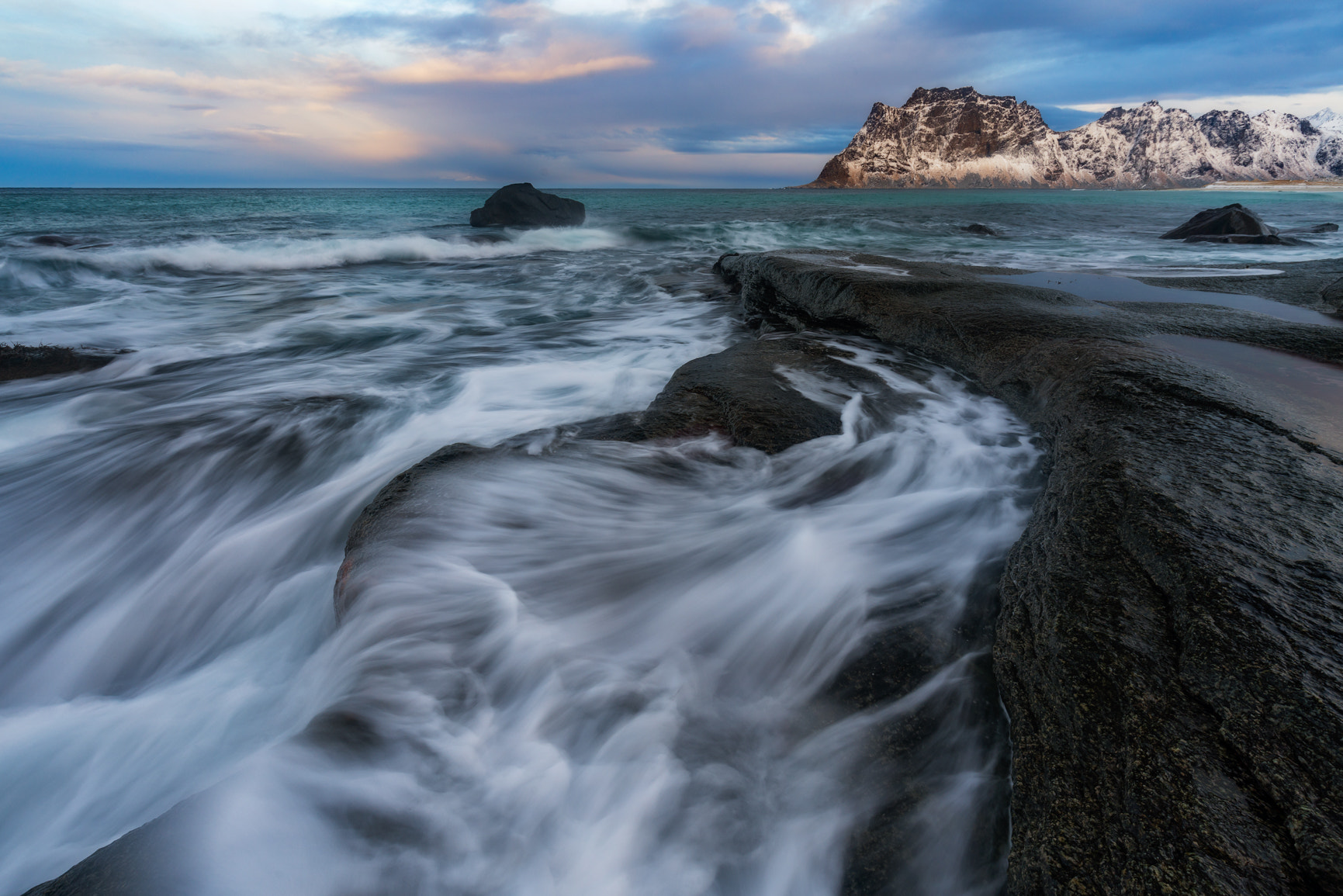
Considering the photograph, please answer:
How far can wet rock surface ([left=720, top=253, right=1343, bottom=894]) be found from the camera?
0.94 m

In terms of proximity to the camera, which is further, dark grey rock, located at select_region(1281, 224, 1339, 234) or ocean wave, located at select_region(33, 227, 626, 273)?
dark grey rock, located at select_region(1281, 224, 1339, 234)

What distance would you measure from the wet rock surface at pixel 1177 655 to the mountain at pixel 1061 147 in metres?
151

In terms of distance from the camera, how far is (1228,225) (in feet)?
42.1

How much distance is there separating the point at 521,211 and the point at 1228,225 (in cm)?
1916

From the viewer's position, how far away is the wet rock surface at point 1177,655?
943 mm

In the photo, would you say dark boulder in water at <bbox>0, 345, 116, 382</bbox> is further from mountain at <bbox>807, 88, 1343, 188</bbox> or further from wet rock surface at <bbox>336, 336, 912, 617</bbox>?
mountain at <bbox>807, 88, 1343, 188</bbox>

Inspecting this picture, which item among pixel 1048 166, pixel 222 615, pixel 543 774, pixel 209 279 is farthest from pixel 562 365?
pixel 1048 166

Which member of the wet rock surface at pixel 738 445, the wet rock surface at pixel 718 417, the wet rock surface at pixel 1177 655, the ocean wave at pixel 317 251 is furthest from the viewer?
the ocean wave at pixel 317 251

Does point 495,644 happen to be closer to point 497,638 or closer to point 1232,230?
point 497,638

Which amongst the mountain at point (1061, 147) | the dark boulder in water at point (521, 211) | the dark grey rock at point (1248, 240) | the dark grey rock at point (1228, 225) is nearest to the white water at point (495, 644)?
the dark grey rock at point (1248, 240)

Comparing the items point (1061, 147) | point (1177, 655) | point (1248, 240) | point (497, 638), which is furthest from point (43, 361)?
point (1061, 147)

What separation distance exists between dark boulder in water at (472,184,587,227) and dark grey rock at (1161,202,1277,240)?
681 inches

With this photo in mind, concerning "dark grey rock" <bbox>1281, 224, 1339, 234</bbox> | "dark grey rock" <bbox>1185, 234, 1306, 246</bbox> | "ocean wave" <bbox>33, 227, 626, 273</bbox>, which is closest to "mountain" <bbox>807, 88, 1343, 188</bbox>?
"dark grey rock" <bbox>1281, 224, 1339, 234</bbox>

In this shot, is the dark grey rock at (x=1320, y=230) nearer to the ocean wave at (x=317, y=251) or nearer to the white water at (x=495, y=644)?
the ocean wave at (x=317, y=251)
